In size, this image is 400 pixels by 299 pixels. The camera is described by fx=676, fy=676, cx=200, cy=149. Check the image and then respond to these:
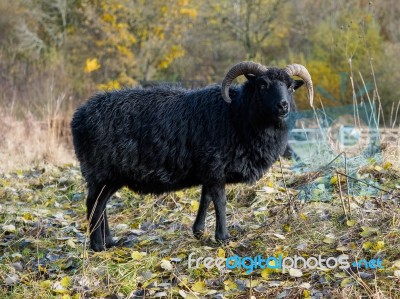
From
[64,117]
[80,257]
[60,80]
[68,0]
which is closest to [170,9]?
[68,0]

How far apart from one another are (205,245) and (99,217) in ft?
4.12

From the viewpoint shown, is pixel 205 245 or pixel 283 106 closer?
pixel 283 106

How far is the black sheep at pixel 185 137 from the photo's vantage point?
7.28m

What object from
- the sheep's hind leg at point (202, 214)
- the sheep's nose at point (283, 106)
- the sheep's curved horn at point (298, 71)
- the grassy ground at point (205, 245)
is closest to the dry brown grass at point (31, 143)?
the grassy ground at point (205, 245)

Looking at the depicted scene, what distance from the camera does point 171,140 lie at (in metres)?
7.52

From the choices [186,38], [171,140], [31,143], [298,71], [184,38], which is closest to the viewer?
[298,71]

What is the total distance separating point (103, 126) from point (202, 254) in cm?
187

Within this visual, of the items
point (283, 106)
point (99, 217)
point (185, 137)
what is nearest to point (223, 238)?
point (185, 137)

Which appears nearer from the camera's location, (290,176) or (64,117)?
(290,176)

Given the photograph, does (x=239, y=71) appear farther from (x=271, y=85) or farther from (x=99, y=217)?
(x=99, y=217)

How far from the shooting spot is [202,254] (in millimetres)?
6961

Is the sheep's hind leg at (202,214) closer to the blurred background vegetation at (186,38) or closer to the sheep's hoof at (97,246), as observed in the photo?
the sheep's hoof at (97,246)

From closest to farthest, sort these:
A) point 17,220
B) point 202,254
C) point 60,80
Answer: point 202,254, point 17,220, point 60,80

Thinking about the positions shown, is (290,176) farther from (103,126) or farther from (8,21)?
(8,21)
